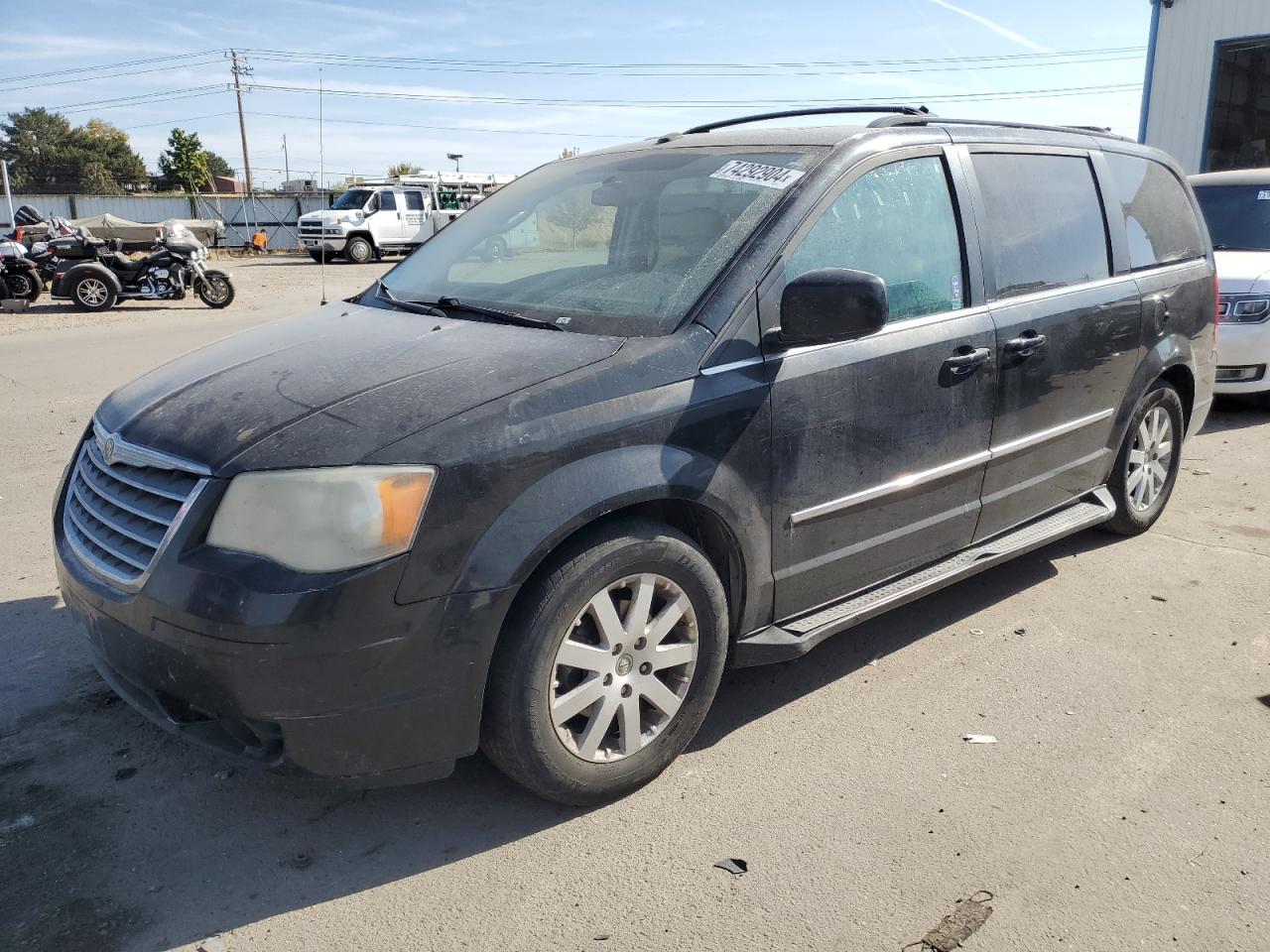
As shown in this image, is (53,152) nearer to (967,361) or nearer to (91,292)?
(91,292)

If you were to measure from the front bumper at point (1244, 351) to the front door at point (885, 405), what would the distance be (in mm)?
5127

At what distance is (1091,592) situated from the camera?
446cm

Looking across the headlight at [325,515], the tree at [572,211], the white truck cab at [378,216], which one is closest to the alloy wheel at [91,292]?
the white truck cab at [378,216]

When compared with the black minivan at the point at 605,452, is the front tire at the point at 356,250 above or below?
below

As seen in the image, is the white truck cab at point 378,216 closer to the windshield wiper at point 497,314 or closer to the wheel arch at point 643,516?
the windshield wiper at point 497,314

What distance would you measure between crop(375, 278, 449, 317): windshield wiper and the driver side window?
120 cm

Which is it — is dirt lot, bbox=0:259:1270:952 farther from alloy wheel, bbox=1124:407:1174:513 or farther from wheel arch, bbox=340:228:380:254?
wheel arch, bbox=340:228:380:254

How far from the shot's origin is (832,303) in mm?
2918

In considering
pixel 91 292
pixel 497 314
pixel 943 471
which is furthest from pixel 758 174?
pixel 91 292

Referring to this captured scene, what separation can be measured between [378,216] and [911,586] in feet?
95.9

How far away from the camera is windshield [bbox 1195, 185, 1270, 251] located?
28.8 feet

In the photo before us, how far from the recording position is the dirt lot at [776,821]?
243 cm

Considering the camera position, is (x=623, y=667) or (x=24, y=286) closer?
(x=623, y=667)

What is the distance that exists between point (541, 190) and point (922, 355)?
1662mm
